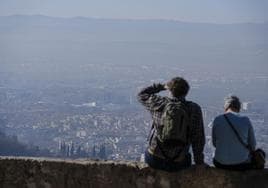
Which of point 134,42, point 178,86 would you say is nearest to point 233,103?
point 178,86

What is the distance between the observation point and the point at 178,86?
19.9 ft

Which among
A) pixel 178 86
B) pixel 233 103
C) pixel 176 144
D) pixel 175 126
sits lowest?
pixel 176 144

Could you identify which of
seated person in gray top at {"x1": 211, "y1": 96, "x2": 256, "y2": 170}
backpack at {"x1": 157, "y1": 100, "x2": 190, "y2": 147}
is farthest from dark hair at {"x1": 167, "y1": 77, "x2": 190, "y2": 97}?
seated person in gray top at {"x1": 211, "y1": 96, "x2": 256, "y2": 170}

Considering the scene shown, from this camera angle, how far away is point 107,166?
246 inches

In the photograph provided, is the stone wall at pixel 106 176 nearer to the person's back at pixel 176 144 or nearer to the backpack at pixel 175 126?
the person's back at pixel 176 144

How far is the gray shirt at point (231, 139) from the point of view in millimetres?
6125

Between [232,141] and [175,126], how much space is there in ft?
1.82

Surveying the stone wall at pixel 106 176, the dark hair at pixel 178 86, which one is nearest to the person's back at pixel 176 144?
the dark hair at pixel 178 86

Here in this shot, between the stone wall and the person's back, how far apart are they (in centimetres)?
10

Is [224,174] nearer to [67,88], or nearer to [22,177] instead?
[22,177]

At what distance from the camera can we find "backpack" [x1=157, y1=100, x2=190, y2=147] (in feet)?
19.6

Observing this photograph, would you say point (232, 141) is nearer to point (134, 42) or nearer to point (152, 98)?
point (152, 98)

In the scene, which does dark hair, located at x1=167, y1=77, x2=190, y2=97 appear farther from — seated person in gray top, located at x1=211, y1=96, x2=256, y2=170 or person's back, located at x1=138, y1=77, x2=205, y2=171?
seated person in gray top, located at x1=211, y1=96, x2=256, y2=170

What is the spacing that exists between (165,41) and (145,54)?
30906 mm
